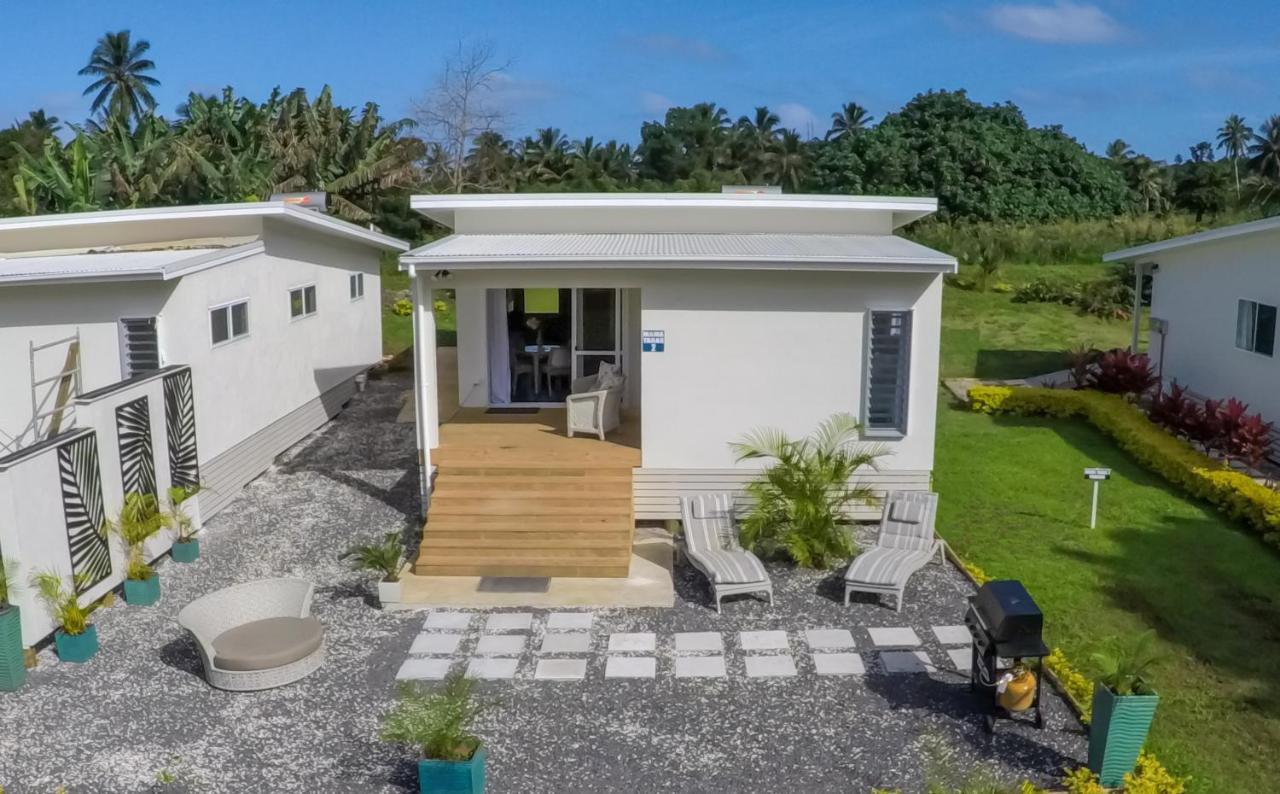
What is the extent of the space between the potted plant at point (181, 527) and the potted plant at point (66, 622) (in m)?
2.52

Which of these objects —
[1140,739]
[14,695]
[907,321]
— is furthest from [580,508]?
[1140,739]

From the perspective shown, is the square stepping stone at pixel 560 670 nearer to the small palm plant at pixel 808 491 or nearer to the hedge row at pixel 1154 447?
the small palm plant at pixel 808 491

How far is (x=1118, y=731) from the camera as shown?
7.37 metres

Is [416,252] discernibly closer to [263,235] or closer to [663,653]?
[263,235]

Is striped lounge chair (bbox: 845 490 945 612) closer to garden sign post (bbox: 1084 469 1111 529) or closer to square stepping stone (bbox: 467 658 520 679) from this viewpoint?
garden sign post (bbox: 1084 469 1111 529)

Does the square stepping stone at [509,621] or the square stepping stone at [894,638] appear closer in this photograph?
the square stepping stone at [894,638]

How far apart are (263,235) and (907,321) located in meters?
10.5

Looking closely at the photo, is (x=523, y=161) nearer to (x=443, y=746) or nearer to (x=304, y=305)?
(x=304, y=305)

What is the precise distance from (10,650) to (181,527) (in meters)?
3.71

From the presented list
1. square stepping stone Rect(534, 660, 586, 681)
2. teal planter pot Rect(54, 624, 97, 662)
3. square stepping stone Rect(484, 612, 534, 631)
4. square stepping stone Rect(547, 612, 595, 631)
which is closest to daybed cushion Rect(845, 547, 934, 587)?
square stepping stone Rect(547, 612, 595, 631)

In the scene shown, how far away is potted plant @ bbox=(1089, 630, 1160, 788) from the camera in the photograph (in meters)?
7.32

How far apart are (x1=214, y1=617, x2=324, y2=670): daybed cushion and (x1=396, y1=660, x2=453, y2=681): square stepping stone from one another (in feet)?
2.86

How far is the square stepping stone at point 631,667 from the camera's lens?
9578 millimetres

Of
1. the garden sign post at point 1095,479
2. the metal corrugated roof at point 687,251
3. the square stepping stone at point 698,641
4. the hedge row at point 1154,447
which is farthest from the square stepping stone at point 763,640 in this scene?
the hedge row at point 1154,447
